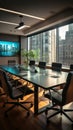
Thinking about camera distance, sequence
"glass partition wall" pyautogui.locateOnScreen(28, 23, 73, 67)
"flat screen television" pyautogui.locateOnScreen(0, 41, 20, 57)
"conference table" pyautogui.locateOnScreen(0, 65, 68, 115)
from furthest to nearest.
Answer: "flat screen television" pyautogui.locateOnScreen(0, 41, 20, 57) < "glass partition wall" pyautogui.locateOnScreen(28, 23, 73, 67) < "conference table" pyautogui.locateOnScreen(0, 65, 68, 115)

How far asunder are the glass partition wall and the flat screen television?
123 centimetres

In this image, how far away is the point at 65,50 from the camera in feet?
18.5

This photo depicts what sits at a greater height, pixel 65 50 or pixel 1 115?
pixel 65 50

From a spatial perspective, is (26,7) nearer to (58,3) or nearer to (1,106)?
(58,3)

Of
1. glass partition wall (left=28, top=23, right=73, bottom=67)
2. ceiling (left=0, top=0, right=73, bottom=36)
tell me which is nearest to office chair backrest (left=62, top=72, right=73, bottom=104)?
ceiling (left=0, top=0, right=73, bottom=36)

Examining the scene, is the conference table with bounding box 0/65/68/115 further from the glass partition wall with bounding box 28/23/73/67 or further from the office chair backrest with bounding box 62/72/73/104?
the glass partition wall with bounding box 28/23/73/67

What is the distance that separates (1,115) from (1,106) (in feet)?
1.44

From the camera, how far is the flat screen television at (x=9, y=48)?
23.8 feet

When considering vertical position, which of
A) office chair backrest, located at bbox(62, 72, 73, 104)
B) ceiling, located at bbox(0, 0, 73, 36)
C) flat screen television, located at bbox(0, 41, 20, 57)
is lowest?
office chair backrest, located at bbox(62, 72, 73, 104)

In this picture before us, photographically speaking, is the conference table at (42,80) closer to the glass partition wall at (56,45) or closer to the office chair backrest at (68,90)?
the office chair backrest at (68,90)

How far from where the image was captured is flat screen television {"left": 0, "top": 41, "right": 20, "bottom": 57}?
286 inches

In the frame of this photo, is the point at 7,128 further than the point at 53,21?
No

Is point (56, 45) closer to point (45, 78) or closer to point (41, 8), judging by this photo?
point (41, 8)

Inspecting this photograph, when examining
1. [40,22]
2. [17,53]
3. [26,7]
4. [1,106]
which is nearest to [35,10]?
[26,7]
